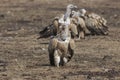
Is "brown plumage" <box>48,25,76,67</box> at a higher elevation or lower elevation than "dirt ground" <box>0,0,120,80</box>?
higher

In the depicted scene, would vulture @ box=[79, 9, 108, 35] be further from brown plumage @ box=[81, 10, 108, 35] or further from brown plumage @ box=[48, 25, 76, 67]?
brown plumage @ box=[48, 25, 76, 67]

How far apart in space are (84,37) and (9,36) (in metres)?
2.41

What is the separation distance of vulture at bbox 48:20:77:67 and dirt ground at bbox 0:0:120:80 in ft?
0.58

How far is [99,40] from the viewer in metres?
19.2

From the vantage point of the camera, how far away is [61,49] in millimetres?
14078

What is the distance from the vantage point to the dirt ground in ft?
43.8

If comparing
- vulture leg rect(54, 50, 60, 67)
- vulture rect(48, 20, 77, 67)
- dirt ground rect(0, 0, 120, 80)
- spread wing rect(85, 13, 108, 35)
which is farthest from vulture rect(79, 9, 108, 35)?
vulture leg rect(54, 50, 60, 67)

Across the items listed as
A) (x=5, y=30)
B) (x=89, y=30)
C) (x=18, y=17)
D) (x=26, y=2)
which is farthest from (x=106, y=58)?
(x=26, y=2)

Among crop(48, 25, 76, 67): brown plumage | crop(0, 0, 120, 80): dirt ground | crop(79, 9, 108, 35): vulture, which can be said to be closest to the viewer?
crop(0, 0, 120, 80): dirt ground

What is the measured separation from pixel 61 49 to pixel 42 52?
261 cm

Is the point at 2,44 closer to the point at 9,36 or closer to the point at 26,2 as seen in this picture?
the point at 9,36

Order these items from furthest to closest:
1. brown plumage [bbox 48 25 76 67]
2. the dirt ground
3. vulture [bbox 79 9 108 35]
Answer: vulture [bbox 79 9 108 35], brown plumage [bbox 48 25 76 67], the dirt ground

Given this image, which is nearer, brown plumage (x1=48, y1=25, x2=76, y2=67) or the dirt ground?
the dirt ground

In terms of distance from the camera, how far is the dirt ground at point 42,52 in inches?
525
